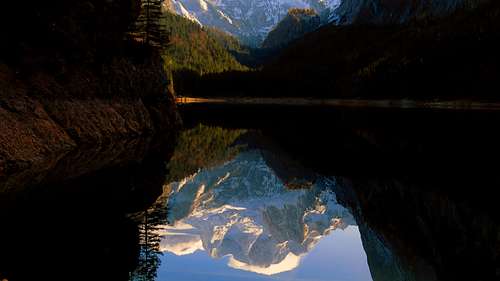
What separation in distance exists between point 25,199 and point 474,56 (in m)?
165

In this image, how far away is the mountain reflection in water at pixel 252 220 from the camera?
47.6ft

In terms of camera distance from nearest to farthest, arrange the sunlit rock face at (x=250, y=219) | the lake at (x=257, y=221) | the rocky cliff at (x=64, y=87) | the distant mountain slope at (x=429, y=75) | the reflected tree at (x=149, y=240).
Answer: the reflected tree at (x=149, y=240)
the lake at (x=257, y=221)
the sunlit rock face at (x=250, y=219)
the rocky cliff at (x=64, y=87)
the distant mountain slope at (x=429, y=75)

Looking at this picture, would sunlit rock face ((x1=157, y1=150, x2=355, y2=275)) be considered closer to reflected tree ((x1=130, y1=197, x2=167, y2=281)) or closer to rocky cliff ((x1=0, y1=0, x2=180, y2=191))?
reflected tree ((x1=130, y1=197, x2=167, y2=281))

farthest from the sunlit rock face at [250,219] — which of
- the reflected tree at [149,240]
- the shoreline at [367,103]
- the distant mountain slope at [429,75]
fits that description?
the distant mountain slope at [429,75]

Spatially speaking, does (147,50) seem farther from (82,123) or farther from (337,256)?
(337,256)

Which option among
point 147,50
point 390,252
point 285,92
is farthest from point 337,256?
point 285,92

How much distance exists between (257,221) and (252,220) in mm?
339

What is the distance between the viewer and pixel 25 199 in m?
17.2

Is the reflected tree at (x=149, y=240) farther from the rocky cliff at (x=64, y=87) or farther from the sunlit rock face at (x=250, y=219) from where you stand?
the rocky cliff at (x=64, y=87)

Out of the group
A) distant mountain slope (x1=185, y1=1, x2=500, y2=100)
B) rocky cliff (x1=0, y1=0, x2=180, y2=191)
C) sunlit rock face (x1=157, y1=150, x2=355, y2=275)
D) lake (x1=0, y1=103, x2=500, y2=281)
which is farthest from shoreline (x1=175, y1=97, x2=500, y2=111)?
sunlit rock face (x1=157, y1=150, x2=355, y2=275)

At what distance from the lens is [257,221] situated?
1920 centimetres

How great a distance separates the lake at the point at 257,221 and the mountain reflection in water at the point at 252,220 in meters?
0.07

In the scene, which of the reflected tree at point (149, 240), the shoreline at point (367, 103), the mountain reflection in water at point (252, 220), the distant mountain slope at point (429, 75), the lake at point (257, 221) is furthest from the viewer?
the distant mountain slope at point (429, 75)

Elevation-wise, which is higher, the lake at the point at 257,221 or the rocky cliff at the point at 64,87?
the rocky cliff at the point at 64,87
